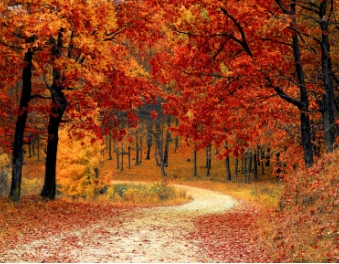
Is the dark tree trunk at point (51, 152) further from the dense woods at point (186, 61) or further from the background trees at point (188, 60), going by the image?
the background trees at point (188, 60)

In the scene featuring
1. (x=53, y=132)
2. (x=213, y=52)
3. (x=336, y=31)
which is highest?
(x=336, y=31)

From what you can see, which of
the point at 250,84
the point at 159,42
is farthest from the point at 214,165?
the point at 250,84

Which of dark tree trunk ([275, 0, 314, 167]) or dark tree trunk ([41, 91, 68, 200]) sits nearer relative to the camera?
dark tree trunk ([275, 0, 314, 167])

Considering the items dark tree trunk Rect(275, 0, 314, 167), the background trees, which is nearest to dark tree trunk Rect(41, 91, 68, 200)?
the background trees

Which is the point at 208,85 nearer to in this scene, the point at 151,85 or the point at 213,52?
the point at 213,52

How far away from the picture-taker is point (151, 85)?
555 inches

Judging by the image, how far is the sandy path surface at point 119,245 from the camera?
7.77 m

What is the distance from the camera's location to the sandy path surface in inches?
306

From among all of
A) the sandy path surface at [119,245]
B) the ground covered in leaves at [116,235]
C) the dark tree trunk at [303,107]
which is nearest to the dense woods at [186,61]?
the dark tree trunk at [303,107]

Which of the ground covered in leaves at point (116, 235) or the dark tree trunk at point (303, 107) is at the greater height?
the dark tree trunk at point (303, 107)

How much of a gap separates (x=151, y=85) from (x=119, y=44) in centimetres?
287

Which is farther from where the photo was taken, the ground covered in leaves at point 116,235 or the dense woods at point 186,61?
the dense woods at point 186,61

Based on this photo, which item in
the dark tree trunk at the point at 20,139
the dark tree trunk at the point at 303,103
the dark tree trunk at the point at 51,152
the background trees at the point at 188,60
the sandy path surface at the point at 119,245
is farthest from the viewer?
the dark tree trunk at the point at 51,152

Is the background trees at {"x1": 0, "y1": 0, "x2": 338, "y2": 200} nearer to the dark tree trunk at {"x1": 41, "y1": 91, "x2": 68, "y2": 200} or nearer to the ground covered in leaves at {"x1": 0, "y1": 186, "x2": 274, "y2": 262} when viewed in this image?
the dark tree trunk at {"x1": 41, "y1": 91, "x2": 68, "y2": 200}
